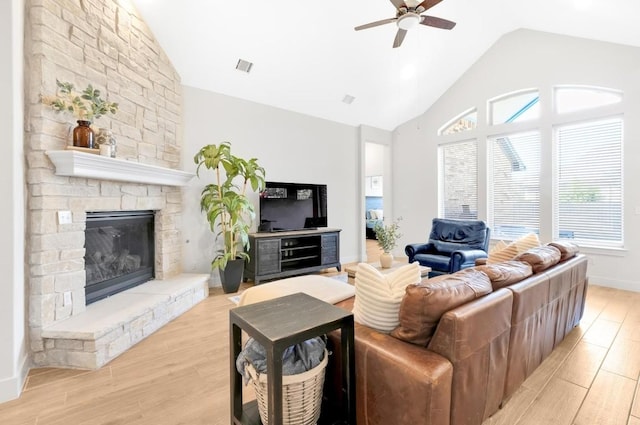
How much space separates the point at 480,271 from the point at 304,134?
4.26 metres

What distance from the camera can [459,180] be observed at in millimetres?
6020

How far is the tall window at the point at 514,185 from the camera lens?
507 cm

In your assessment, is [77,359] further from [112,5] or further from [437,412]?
[112,5]

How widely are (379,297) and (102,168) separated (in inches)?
98.8

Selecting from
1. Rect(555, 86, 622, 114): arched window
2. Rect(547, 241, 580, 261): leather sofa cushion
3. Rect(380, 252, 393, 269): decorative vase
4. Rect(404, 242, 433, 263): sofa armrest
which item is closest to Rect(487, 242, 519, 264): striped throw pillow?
Rect(547, 241, 580, 261): leather sofa cushion

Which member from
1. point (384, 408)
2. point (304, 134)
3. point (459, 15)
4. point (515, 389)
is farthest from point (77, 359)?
point (459, 15)

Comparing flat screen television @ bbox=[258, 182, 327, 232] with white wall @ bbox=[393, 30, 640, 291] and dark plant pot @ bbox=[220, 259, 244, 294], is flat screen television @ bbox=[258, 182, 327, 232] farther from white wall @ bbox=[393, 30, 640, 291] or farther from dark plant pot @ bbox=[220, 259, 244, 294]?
white wall @ bbox=[393, 30, 640, 291]

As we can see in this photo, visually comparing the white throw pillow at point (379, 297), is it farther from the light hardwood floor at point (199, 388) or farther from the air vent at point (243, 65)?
the air vent at point (243, 65)

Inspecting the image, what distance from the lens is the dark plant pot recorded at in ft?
13.0

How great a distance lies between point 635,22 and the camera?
137 inches

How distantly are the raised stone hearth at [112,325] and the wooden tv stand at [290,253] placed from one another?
1.15 metres

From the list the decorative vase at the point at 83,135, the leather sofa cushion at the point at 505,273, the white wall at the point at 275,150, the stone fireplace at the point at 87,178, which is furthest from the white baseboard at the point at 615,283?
the decorative vase at the point at 83,135

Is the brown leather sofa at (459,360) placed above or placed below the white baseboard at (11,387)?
above

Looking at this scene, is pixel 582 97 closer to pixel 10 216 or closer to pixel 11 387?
pixel 10 216
